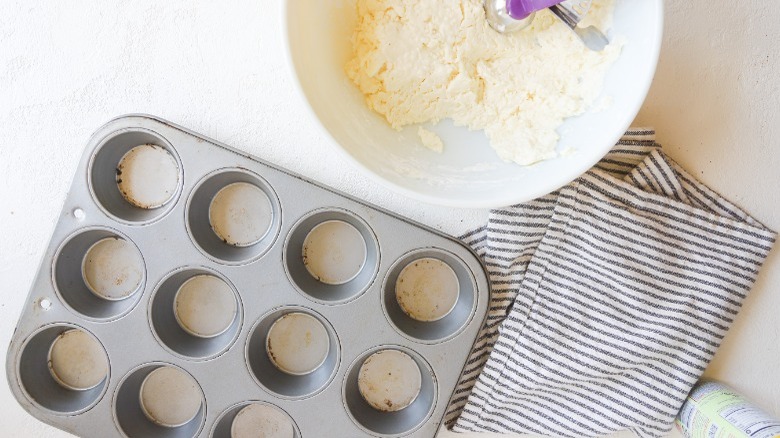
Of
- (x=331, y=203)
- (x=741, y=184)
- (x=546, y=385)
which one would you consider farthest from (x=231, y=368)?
(x=741, y=184)

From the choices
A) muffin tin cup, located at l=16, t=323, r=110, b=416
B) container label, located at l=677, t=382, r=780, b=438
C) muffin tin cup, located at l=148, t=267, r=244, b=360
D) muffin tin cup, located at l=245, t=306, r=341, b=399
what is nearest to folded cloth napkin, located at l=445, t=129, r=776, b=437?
container label, located at l=677, t=382, r=780, b=438

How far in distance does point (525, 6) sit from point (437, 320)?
23.0 inches

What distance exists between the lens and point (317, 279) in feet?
3.84

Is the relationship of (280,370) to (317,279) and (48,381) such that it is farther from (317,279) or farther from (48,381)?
(48,381)

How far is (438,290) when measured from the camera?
1179mm

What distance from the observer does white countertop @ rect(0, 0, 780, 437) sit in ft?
3.55

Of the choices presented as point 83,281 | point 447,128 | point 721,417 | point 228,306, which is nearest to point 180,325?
point 228,306

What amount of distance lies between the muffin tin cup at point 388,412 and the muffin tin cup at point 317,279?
0.12 m

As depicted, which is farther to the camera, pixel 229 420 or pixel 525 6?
pixel 229 420

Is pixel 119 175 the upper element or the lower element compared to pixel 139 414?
upper

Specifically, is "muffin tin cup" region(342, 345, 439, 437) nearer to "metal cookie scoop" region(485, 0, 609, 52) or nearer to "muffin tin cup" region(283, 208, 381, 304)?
"muffin tin cup" region(283, 208, 381, 304)

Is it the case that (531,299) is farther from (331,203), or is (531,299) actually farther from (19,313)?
(19,313)

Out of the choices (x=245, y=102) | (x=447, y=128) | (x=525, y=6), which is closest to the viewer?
(x=525, y=6)

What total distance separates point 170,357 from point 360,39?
24.9 inches
